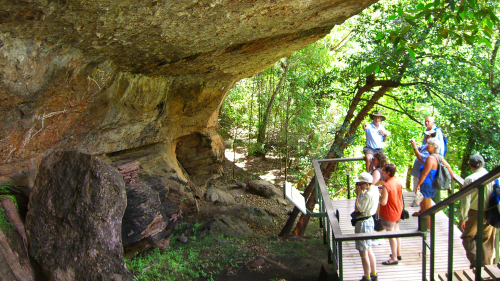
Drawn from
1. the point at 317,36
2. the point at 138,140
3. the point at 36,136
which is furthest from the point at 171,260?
the point at 317,36

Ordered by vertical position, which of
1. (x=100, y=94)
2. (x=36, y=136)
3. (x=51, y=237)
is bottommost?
(x=51, y=237)

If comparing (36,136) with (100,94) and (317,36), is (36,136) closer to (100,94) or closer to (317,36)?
(100,94)

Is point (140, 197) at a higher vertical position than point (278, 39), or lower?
lower

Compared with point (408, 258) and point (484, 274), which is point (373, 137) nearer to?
point (408, 258)

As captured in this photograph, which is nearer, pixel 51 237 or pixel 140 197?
pixel 51 237

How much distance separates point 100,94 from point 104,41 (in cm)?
187

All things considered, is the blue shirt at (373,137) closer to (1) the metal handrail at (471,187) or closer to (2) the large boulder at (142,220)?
(1) the metal handrail at (471,187)

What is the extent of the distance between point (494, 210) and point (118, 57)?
17.6 ft

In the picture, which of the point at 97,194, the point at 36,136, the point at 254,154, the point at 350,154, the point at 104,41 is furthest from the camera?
the point at 254,154

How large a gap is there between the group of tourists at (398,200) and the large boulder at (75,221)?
3323 millimetres

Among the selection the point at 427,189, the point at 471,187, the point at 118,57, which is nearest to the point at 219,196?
the point at 118,57

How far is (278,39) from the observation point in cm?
689

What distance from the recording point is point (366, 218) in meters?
4.23

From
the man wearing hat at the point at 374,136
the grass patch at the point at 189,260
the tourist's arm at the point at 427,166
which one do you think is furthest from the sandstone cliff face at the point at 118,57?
the tourist's arm at the point at 427,166
